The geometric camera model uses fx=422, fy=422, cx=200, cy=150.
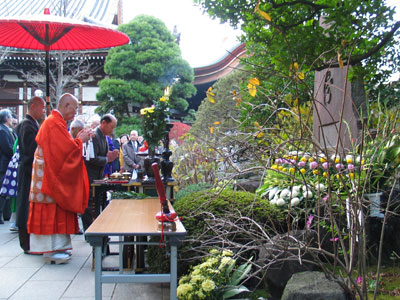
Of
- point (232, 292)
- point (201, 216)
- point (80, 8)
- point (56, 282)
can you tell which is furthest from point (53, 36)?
point (80, 8)

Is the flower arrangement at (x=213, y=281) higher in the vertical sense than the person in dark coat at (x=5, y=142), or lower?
lower

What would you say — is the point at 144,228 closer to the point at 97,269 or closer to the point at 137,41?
the point at 97,269

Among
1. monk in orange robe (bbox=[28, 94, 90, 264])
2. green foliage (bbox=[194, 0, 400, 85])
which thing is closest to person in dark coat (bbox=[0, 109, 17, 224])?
monk in orange robe (bbox=[28, 94, 90, 264])

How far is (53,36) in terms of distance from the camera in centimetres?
571

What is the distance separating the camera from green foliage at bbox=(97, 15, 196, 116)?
18531 millimetres

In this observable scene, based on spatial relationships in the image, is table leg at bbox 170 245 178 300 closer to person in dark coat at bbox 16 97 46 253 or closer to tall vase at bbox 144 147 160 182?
tall vase at bbox 144 147 160 182

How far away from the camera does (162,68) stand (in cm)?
1941

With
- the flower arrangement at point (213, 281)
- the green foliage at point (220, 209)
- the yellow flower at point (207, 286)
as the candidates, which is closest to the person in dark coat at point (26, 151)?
the green foliage at point (220, 209)

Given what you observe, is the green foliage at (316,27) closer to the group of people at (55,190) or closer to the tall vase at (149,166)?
the tall vase at (149,166)

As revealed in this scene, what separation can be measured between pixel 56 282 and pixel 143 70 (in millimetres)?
15547

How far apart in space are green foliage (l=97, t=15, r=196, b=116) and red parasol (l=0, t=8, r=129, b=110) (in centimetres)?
1235

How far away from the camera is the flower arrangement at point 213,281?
3035mm

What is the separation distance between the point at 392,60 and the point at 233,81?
31.9 ft

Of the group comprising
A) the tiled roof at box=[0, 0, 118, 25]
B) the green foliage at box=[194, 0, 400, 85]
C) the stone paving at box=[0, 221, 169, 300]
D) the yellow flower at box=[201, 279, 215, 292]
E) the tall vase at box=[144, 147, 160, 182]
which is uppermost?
the tiled roof at box=[0, 0, 118, 25]
